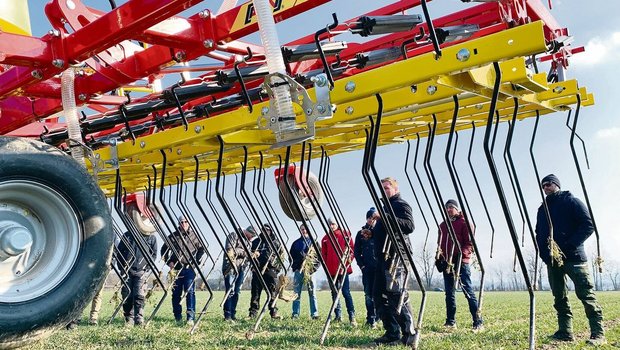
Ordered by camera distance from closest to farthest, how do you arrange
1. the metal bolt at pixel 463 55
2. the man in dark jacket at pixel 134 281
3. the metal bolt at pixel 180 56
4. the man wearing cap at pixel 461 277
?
1. the metal bolt at pixel 463 55
2. the metal bolt at pixel 180 56
3. the man wearing cap at pixel 461 277
4. the man in dark jacket at pixel 134 281

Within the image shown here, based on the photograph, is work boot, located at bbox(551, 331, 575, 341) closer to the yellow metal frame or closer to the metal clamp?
the yellow metal frame

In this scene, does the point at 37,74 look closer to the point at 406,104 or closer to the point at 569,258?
the point at 406,104

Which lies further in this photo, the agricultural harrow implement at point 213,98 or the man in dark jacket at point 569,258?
the man in dark jacket at point 569,258

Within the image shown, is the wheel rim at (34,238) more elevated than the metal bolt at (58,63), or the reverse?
the metal bolt at (58,63)

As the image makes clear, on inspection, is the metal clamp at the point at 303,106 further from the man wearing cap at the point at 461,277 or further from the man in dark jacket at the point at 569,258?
the man wearing cap at the point at 461,277

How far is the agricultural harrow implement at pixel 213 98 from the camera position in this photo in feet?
9.09

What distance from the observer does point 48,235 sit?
2840 mm

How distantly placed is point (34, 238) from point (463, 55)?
2.14 metres

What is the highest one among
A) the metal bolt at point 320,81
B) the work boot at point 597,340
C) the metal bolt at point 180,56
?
the metal bolt at point 180,56

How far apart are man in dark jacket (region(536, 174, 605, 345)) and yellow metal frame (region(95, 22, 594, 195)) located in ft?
4.35

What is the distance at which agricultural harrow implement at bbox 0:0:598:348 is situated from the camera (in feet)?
9.09

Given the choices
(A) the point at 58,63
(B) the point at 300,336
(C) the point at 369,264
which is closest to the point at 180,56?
(A) the point at 58,63

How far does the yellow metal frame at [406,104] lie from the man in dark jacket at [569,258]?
1.32 meters

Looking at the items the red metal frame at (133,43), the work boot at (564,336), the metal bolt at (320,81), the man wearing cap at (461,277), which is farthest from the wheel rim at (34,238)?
the man wearing cap at (461,277)
